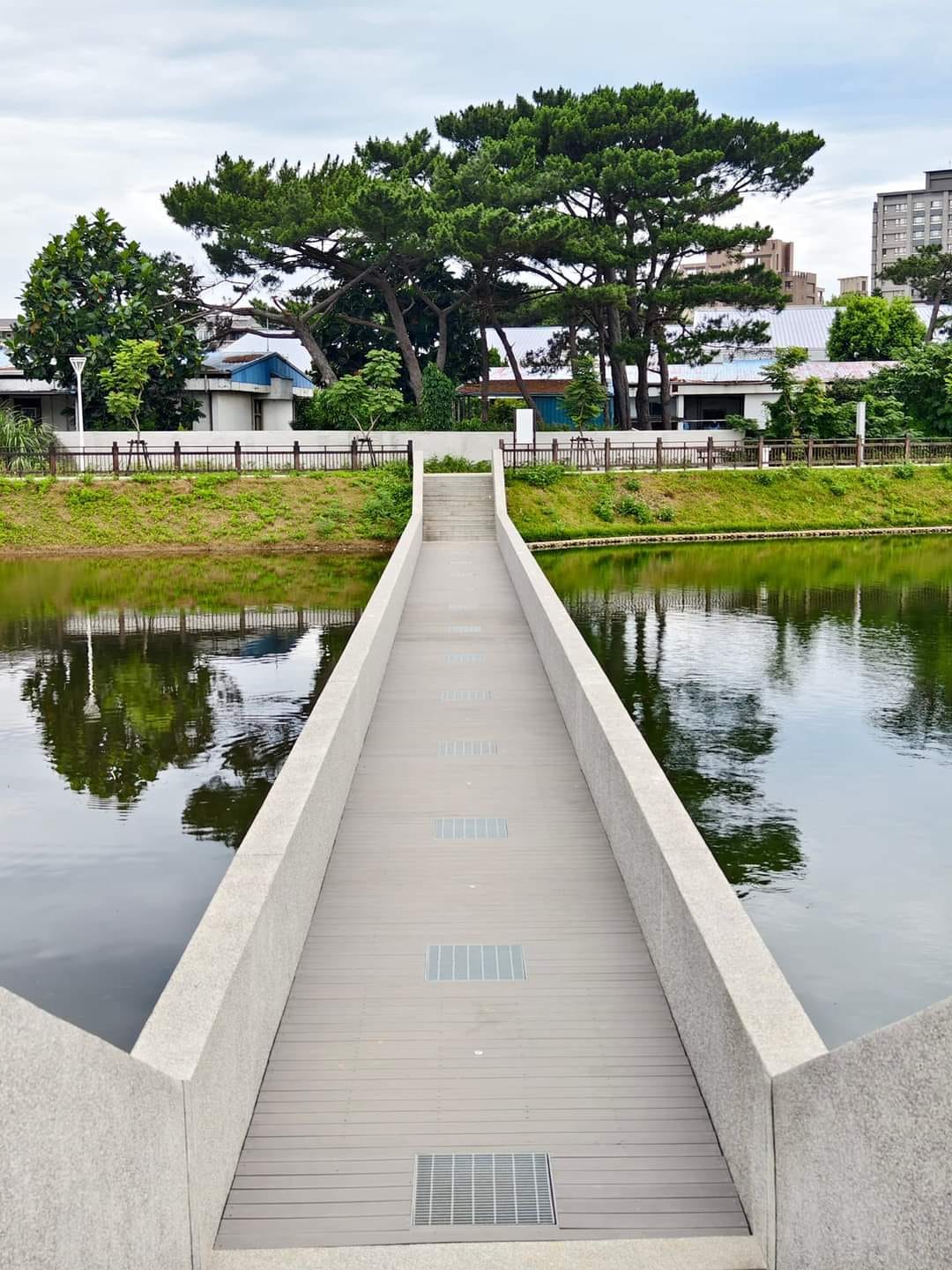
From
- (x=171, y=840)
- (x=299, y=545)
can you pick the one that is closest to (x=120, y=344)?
(x=299, y=545)

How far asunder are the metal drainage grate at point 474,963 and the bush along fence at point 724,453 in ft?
109

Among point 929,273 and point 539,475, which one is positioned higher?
point 929,273

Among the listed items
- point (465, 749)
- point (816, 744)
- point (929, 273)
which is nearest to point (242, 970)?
point (465, 749)

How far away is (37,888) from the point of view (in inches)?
427

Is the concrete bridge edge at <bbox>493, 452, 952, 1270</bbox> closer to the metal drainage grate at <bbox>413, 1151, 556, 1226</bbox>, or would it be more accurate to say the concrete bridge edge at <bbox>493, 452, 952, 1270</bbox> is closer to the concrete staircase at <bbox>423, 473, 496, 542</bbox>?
the metal drainage grate at <bbox>413, 1151, 556, 1226</bbox>

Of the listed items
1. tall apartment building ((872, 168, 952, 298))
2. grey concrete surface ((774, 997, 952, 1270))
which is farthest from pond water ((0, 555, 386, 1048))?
tall apartment building ((872, 168, 952, 298))

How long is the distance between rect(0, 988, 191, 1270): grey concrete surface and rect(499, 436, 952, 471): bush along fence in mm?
36336

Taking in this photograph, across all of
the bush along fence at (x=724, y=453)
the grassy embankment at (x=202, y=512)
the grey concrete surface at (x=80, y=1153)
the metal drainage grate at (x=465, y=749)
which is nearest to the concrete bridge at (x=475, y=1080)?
the grey concrete surface at (x=80, y=1153)

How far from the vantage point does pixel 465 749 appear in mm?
11680

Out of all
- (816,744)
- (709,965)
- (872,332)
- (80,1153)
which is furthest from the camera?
(872,332)

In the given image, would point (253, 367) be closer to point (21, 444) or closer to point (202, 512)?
point (21, 444)

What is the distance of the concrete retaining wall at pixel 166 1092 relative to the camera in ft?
10.5

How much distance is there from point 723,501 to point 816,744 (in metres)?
26.5

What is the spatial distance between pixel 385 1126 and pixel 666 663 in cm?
1495
